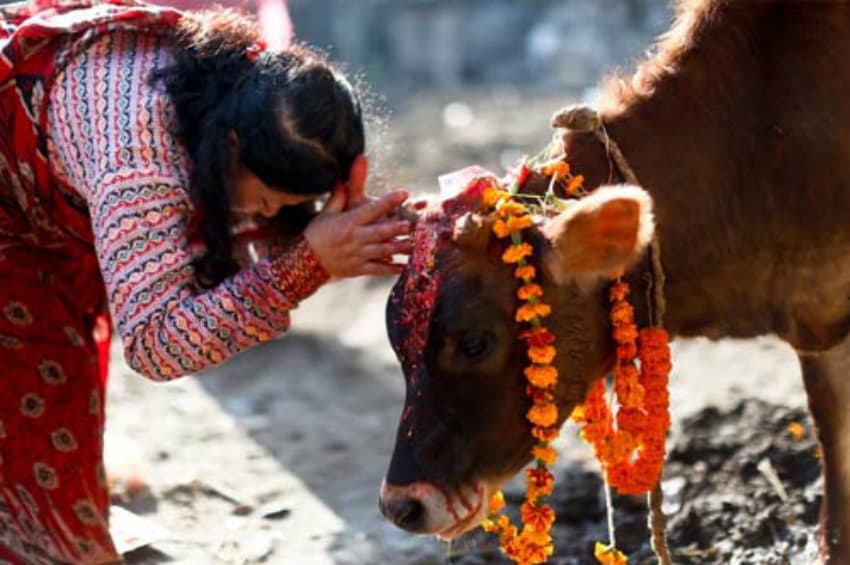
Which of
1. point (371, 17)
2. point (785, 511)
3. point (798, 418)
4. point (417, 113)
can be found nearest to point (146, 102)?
point (785, 511)

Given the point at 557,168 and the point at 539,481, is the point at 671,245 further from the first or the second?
the point at 539,481

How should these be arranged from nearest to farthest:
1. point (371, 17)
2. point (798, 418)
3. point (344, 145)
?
point (344, 145), point (798, 418), point (371, 17)

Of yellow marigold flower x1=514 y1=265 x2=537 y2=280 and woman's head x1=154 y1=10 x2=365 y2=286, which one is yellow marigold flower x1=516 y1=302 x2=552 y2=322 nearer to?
yellow marigold flower x1=514 y1=265 x2=537 y2=280

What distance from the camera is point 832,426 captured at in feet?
12.6

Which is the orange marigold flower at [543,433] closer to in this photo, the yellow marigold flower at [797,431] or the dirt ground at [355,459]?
the dirt ground at [355,459]

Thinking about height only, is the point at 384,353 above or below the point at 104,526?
above

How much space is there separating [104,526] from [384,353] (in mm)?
2612

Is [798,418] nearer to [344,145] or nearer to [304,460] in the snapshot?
[304,460]

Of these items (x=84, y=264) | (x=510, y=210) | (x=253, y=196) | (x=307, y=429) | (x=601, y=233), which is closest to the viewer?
(x=601, y=233)

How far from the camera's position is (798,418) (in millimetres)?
4656

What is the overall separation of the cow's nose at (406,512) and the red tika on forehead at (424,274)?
0.26 meters

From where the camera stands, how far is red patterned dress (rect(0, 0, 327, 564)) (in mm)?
3143

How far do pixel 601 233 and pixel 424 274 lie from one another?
392 mm

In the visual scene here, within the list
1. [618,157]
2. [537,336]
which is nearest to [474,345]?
[537,336]
